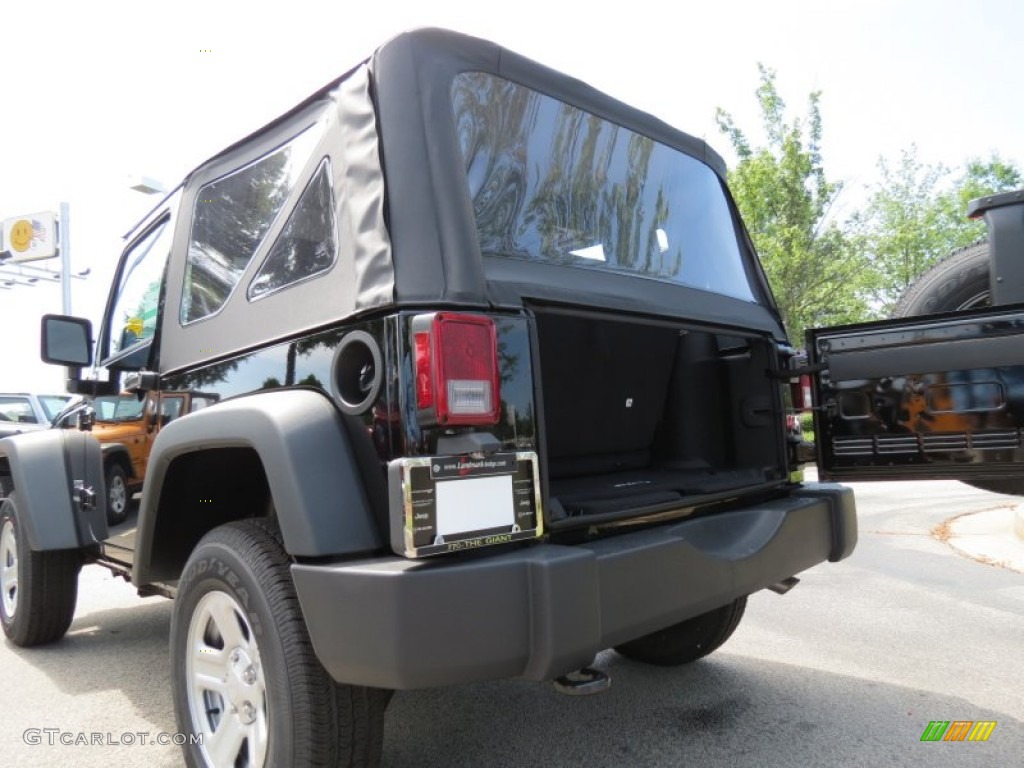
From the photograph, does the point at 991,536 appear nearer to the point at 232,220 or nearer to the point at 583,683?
the point at 583,683

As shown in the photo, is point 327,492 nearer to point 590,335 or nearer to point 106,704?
point 590,335

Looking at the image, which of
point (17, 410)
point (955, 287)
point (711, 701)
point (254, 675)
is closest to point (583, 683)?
point (254, 675)

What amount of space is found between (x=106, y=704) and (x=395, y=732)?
1.40 m

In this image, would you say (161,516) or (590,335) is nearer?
(161,516)

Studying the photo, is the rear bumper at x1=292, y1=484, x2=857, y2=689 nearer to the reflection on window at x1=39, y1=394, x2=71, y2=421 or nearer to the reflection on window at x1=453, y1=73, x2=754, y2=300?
the reflection on window at x1=453, y1=73, x2=754, y2=300

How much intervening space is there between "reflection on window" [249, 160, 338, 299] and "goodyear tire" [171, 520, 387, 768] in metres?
0.76

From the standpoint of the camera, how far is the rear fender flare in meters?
1.81

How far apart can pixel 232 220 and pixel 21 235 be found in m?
22.3

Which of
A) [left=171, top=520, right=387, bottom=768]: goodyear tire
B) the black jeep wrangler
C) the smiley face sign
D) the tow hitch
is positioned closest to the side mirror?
the black jeep wrangler

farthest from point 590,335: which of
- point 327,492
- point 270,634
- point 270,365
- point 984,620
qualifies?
point 984,620

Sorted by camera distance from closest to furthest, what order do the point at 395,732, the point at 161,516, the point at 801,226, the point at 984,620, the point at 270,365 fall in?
the point at 270,365
the point at 161,516
the point at 395,732
the point at 984,620
the point at 801,226

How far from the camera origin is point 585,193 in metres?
2.62

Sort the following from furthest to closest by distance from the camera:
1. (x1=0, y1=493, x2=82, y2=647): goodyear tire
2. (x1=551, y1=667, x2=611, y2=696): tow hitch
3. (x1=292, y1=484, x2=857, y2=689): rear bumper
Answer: (x1=0, y1=493, x2=82, y2=647): goodyear tire → (x1=551, y1=667, x2=611, y2=696): tow hitch → (x1=292, y1=484, x2=857, y2=689): rear bumper

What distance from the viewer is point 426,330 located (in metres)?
1.80
